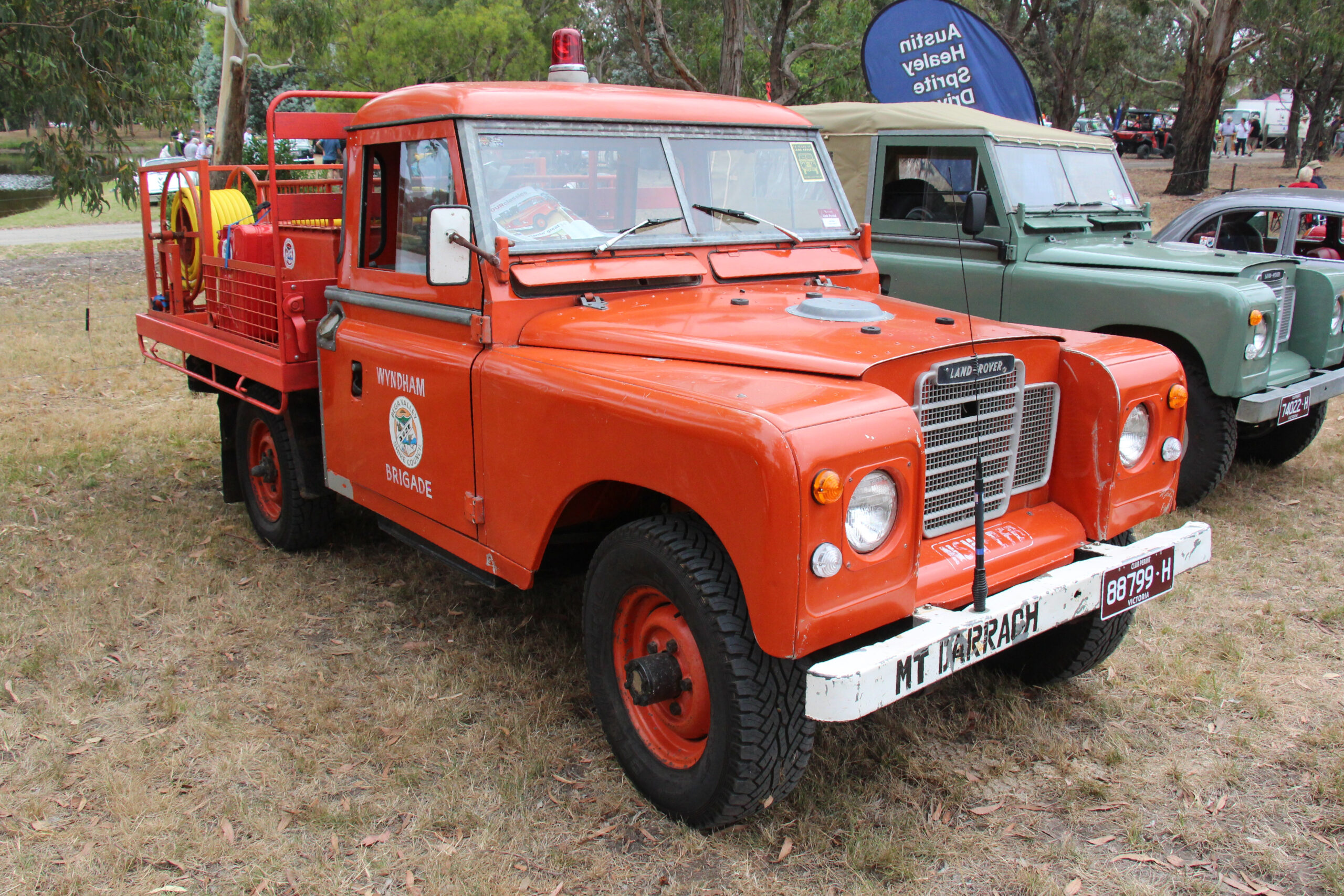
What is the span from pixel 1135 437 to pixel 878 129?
170 inches

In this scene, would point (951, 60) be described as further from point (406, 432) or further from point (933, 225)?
Answer: point (406, 432)

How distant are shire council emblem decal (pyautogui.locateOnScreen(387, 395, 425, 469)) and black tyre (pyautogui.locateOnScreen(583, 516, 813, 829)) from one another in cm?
106

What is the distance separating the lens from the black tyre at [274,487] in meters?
5.02

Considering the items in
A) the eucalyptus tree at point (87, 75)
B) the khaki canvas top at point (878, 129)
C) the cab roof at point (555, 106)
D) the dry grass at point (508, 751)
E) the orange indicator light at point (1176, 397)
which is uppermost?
the eucalyptus tree at point (87, 75)

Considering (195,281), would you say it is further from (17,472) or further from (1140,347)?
(1140,347)

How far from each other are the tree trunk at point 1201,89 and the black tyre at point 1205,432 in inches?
595

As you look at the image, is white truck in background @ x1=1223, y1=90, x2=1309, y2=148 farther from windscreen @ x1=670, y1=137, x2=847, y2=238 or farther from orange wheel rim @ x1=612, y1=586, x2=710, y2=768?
orange wheel rim @ x1=612, y1=586, x2=710, y2=768

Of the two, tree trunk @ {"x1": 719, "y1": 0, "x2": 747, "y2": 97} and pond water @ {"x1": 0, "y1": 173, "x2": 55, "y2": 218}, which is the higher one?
tree trunk @ {"x1": 719, "y1": 0, "x2": 747, "y2": 97}

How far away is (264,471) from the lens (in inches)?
209

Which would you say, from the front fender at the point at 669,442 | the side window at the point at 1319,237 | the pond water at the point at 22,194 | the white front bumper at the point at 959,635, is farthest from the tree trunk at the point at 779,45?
the pond water at the point at 22,194

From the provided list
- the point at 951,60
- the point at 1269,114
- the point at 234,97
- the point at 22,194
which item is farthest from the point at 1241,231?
the point at 1269,114

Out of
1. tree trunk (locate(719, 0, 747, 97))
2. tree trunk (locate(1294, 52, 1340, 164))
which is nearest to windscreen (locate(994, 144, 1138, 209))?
tree trunk (locate(719, 0, 747, 97))

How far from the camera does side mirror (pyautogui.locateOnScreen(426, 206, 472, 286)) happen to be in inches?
134

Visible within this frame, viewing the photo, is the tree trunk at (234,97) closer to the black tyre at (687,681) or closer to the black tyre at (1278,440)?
the black tyre at (1278,440)
